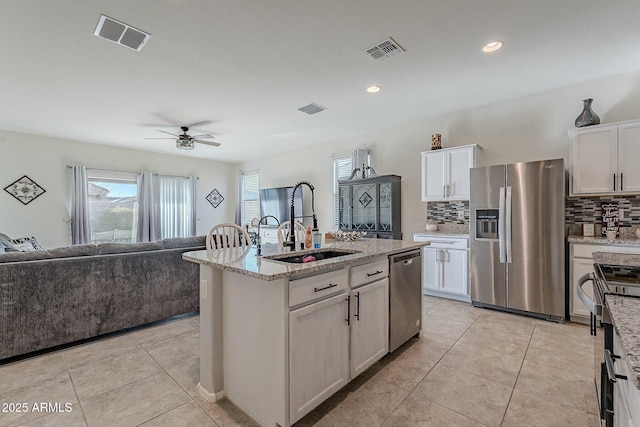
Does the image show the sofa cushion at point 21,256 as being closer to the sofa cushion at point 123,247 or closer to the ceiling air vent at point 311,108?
the sofa cushion at point 123,247

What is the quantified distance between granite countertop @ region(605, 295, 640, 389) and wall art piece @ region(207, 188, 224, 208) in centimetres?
803

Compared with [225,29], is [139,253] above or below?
below

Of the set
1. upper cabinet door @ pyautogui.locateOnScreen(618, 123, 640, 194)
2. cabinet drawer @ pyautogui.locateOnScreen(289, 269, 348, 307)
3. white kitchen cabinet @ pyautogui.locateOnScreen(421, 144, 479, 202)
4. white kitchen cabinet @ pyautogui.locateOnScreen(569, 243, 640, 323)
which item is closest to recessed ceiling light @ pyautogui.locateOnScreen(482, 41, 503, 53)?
white kitchen cabinet @ pyautogui.locateOnScreen(421, 144, 479, 202)

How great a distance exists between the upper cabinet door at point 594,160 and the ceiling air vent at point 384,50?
2340mm

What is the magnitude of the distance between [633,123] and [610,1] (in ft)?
5.08

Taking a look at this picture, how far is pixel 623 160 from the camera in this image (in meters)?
3.05

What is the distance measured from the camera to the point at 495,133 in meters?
4.08

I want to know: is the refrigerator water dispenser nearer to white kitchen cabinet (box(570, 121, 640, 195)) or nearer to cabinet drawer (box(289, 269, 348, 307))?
white kitchen cabinet (box(570, 121, 640, 195))

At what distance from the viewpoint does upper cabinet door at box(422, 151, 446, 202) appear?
4223 mm

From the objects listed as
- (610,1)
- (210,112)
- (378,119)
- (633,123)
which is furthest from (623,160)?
(210,112)

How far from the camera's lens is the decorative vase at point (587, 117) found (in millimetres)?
3240

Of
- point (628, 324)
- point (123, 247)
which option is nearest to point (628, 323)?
point (628, 324)

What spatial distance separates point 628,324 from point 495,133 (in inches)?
153

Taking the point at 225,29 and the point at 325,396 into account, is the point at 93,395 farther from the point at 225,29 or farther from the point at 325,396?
the point at 225,29
